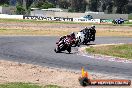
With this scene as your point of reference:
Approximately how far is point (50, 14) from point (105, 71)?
8181 centimetres

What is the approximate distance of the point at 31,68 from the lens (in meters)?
17.1

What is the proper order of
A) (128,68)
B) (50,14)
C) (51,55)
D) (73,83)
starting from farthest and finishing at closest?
(50,14) < (51,55) < (128,68) < (73,83)

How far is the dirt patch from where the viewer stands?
1383 cm

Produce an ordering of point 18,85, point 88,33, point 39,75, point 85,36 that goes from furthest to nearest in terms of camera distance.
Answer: point 88,33 → point 85,36 → point 39,75 → point 18,85

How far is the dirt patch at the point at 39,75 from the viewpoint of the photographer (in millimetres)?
13828

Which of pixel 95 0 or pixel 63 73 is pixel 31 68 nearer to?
pixel 63 73

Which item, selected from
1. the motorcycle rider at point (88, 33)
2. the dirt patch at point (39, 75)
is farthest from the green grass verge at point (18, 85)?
the motorcycle rider at point (88, 33)

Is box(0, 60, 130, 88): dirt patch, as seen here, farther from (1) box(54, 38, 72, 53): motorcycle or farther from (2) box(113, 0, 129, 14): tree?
(2) box(113, 0, 129, 14): tree

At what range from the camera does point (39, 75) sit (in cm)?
1524

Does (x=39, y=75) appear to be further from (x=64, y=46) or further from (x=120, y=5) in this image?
(x=120, y=5)

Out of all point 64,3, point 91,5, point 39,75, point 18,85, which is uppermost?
point 18,85

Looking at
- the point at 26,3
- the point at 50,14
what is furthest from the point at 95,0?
the point at 50,14

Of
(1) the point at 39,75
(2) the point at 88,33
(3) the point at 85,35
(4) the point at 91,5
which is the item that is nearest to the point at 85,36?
(3) the point at 85,35

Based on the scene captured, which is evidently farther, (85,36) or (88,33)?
(88,33)
